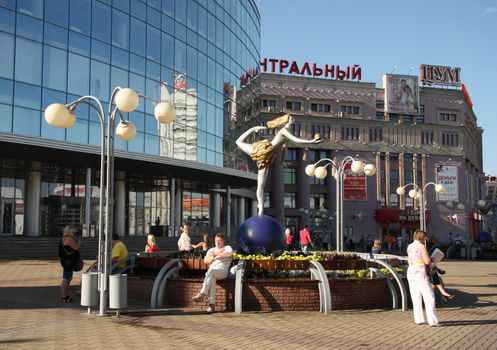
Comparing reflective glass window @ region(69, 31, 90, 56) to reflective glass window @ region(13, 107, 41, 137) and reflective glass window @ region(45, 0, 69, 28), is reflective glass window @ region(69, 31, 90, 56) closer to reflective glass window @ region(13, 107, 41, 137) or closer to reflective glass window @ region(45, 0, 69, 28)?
reflective glass window @ region(45, 0, 69, 28)

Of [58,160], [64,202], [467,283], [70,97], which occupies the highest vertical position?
[70,97]

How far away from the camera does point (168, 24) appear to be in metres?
37.0

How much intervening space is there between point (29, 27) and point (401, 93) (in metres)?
54.1

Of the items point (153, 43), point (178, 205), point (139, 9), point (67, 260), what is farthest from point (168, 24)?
point (67, 260)

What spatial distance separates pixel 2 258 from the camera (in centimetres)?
2722

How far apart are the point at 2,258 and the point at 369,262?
19.7 m

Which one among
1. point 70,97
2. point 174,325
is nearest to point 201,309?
point 174,325

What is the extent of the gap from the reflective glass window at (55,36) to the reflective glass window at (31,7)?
2.37 feet

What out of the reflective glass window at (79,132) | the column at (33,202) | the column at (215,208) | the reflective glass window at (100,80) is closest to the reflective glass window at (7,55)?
the reflective glass window at (79,132)

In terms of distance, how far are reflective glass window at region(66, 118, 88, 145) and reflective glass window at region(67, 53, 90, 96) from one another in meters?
1.69

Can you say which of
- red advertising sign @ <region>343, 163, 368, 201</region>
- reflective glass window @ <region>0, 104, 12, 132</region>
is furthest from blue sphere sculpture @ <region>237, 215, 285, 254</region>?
red advertising sign @ <region>343, 163, 368, 201</region>

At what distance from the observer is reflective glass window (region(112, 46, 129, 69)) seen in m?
33.4

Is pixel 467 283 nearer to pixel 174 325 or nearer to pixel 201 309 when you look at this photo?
pixel 201 309

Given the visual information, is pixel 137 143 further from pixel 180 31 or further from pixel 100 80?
pixel 180 31
